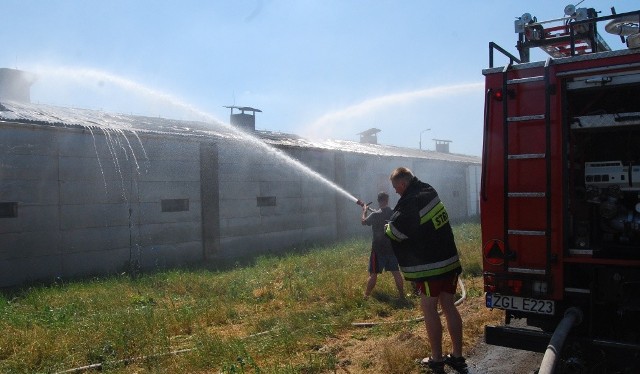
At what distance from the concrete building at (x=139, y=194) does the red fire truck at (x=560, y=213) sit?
7.72m

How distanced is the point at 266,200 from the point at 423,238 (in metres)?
9.52

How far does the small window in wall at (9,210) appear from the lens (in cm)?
881

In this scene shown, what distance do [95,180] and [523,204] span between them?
8070mm

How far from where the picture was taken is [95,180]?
997 centimetres

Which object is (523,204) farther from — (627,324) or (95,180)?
(95,180)

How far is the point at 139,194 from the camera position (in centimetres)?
1072

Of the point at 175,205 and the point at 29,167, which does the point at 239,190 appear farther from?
the point at 29,167

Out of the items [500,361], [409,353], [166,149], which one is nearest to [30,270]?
[166,149]

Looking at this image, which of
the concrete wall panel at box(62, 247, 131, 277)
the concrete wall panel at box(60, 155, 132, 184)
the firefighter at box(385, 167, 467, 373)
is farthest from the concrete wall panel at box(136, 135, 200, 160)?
the firefighter at box(385, 167, 467, 373)

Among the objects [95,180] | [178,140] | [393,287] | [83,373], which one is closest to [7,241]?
[95,180]

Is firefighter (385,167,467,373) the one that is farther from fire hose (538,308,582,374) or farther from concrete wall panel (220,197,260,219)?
concrete wall panel (220,197,260,219)

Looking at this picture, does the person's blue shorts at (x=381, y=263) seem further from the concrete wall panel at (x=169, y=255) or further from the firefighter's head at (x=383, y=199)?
the concrete wall panel at (x=169, y=255)

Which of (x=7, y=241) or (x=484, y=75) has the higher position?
(x=484, y=75)

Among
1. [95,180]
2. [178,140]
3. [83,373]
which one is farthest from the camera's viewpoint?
[178,140]
